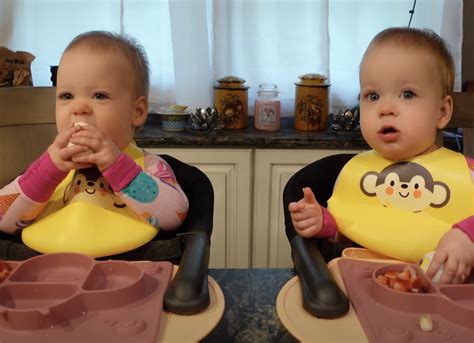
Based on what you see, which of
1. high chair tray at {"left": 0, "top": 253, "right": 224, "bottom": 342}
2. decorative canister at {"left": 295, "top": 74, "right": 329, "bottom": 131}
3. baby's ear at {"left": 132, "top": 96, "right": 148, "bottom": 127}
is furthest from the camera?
decorative canister at {"left": 295, "top": 74, "right": 329, "bottom": 131}

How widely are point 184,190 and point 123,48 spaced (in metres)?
0.30

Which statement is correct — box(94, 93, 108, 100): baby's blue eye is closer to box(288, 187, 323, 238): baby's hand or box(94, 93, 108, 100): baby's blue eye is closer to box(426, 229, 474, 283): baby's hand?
box(288, 187, 323, 238): baby's hand

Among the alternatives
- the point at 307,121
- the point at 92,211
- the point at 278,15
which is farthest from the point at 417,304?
the point at 278,15

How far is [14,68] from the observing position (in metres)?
1.78

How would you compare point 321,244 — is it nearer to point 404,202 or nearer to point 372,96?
point 404,202

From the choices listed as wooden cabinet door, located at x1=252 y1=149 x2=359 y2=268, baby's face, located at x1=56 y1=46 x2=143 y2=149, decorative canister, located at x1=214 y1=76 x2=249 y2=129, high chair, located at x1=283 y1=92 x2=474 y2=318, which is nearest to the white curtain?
decorative canister, located at x1=214 y1=76 x2=249 y2=129

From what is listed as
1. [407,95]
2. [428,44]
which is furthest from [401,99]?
[428,44]

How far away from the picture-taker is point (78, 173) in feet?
3.06

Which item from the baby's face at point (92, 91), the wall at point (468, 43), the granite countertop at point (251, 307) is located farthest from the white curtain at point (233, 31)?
the granite countertop at point (251, 307)

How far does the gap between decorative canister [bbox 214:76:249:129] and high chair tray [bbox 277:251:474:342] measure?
1.35 meters

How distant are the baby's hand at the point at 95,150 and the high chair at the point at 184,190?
16 cm

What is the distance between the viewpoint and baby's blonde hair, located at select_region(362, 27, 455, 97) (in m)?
0.93

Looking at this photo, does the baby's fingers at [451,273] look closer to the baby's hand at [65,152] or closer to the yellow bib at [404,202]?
the yellow bib at [404,202]

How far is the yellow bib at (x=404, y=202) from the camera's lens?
2.74 feet
